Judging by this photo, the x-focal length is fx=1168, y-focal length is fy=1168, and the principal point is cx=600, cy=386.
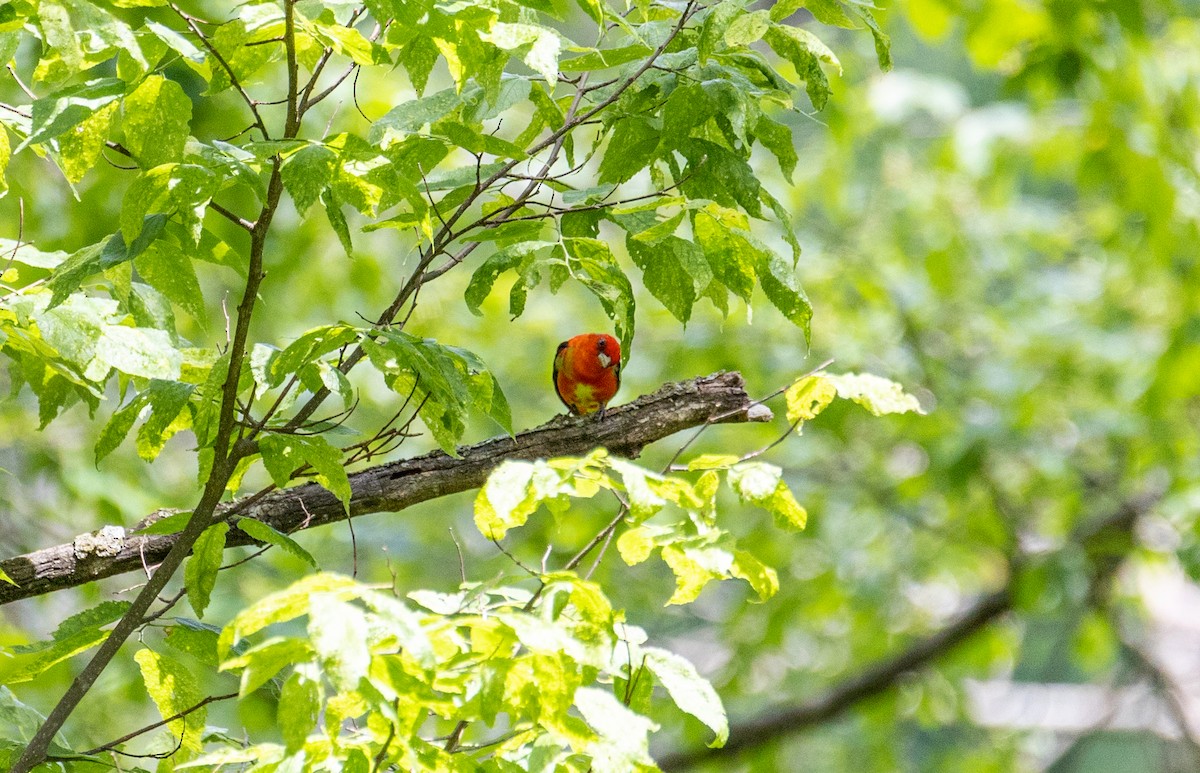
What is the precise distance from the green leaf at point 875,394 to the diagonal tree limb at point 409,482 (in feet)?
1.10

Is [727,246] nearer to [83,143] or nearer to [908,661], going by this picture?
[83,143]

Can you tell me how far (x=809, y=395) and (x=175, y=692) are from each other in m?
1.09

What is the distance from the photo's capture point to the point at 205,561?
1.82m

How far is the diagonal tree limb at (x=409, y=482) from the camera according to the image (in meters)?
1.96

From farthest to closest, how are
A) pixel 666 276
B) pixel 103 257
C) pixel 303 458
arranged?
1. pixel 666 276
2. pixel 303 458
3. pixel 103 257

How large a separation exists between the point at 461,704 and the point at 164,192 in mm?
756

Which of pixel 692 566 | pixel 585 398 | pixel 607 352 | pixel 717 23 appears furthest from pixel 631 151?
pixel 585 398

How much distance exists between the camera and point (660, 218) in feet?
6.22

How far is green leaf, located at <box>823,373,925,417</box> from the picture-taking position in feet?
5.64

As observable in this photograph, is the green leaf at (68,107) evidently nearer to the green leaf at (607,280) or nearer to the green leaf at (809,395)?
the green leaf at (607,280)

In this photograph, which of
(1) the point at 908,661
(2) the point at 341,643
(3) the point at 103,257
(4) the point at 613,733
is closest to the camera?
(2) the point at 341,643

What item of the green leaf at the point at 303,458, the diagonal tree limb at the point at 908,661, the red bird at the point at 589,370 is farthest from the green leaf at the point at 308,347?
the diagonal tree limb at the point at 908,661

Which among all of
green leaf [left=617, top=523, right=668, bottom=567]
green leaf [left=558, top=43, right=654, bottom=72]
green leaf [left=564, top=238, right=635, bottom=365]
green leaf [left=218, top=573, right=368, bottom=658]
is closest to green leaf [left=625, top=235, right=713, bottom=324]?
green leaf [left=564, top=238, right=635, bottom=365]

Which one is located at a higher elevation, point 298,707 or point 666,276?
point 666,276
